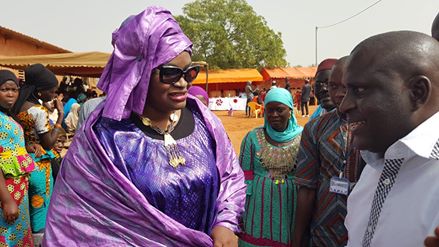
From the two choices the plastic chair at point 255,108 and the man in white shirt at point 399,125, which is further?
the plastic chair at point 255,108

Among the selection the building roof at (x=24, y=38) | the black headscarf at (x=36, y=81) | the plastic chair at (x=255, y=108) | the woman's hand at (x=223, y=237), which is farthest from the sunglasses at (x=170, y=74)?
the plastic chair at (x=255, y=108)

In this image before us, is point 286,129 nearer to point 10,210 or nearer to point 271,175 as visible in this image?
point 271,175

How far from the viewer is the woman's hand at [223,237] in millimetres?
2170

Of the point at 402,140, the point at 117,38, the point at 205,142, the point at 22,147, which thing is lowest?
the point at 22,147

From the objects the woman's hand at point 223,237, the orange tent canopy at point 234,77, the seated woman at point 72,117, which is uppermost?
the woman's hand at point 223,237

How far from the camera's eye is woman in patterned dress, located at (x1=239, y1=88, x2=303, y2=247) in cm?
337

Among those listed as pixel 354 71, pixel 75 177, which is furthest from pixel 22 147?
pixel 354 71

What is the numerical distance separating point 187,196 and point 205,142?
34 cm

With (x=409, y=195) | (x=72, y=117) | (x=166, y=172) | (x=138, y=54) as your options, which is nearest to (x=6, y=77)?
(x=138, y=54)

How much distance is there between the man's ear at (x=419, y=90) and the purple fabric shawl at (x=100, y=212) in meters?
1.27

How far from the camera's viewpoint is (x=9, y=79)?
12.6ft

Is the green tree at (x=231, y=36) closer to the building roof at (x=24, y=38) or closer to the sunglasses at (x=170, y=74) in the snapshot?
the building roof at (x=24, y=38)

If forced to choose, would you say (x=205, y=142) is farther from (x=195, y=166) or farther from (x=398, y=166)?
(x=398, y=166)

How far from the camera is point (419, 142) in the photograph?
1178mm
